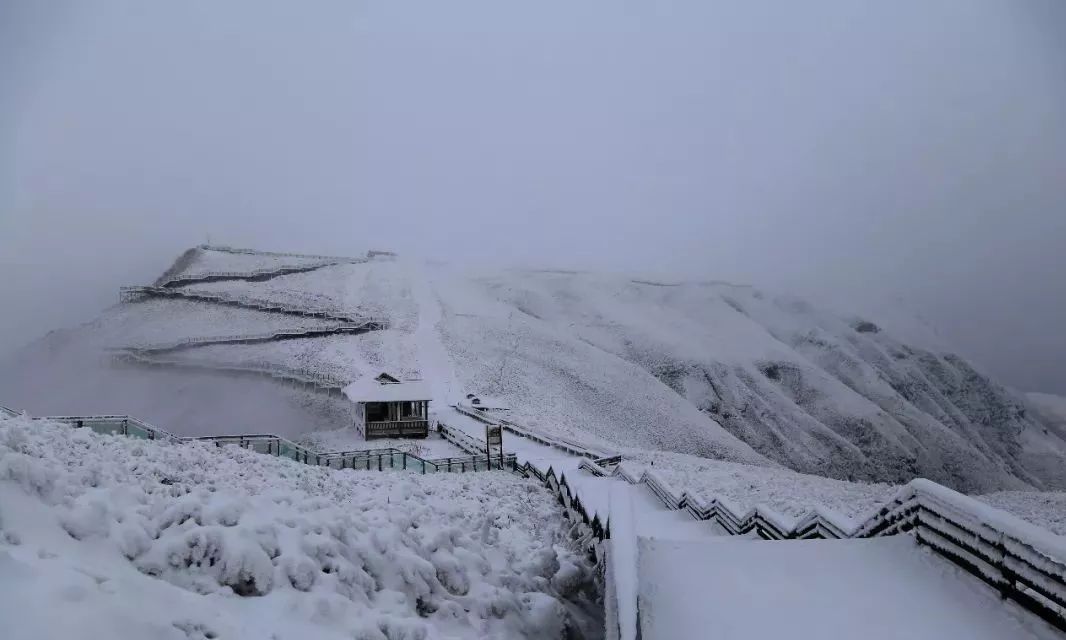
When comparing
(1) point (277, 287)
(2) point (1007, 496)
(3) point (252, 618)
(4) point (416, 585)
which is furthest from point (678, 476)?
(1) point (277, 287)

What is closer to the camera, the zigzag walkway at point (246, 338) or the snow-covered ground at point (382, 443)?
the snow-covered ground at point (382, 443)

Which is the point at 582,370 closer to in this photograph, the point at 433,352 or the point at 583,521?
the point at 433,352

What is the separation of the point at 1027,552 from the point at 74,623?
7.03 metres

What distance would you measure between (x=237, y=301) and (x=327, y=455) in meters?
61.8

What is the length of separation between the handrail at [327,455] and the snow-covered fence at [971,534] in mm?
14455

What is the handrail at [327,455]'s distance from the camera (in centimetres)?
1997

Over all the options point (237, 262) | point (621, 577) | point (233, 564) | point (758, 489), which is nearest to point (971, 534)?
point (621, 577)

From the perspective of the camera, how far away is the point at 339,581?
568 centimetres

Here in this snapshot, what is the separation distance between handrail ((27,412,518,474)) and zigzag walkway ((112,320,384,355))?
130 ft

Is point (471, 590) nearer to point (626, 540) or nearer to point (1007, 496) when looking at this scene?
point (626, 540)

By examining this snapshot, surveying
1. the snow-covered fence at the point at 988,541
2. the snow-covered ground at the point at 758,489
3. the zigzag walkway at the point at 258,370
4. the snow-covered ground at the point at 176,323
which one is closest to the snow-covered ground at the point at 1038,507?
the snow-covered ground at the point at 758,489

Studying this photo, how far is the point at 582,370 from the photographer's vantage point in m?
63.2

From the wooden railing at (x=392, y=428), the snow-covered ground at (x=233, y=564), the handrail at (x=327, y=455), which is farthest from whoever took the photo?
the wooden railing at (x=392, y=428)

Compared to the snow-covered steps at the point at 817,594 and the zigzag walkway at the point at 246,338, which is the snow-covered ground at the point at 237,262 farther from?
the snow-covered steps at the point at 817,594
